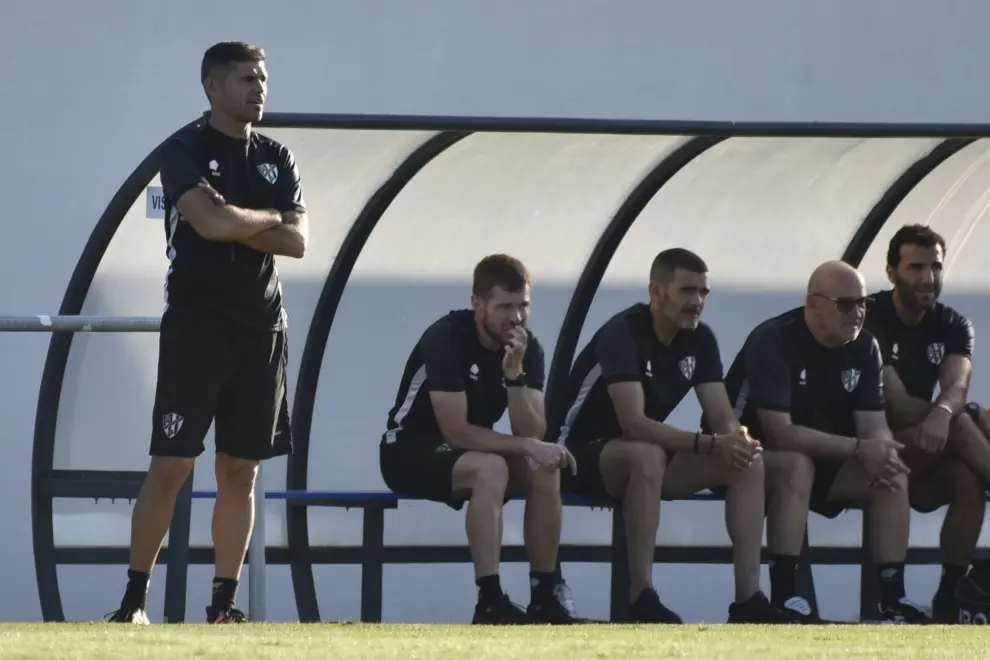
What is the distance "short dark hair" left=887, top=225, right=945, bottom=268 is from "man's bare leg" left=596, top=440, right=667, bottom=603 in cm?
130

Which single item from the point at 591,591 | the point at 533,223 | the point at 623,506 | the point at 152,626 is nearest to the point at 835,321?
the point at 623,506

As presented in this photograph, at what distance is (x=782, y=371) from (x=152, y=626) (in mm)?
2779

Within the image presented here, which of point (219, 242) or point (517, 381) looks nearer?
point (219, 242)

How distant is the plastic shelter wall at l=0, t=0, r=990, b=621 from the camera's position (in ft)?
24.9

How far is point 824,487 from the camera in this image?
22.8 feet

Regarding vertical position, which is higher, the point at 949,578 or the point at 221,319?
the point at 221,319

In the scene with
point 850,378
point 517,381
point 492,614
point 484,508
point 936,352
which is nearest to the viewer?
point 492,614

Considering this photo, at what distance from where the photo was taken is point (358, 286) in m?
7.91

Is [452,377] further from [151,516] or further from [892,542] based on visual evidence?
[892,542]

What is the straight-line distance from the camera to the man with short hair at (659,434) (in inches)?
255

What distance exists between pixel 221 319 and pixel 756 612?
Answer: 2204 mm

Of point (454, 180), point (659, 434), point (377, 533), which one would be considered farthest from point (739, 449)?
point (454, 180)

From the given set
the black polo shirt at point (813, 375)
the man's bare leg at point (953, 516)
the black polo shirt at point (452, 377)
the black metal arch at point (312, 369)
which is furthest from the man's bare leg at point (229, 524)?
the man's bare leg at point (953, 516)

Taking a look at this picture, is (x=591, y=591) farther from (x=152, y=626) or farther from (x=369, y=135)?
(x=152, y=626)
